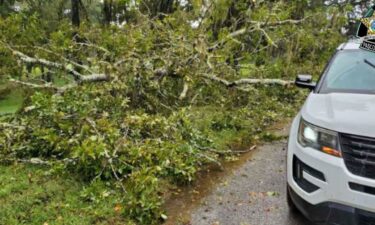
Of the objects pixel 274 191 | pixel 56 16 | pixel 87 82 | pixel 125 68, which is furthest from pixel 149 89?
pixel 56 16

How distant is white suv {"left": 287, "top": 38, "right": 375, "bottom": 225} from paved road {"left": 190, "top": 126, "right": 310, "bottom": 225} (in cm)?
79

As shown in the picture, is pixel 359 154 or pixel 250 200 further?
pixel 250 200

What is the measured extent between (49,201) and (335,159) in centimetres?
300

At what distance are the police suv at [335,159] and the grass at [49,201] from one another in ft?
6.30

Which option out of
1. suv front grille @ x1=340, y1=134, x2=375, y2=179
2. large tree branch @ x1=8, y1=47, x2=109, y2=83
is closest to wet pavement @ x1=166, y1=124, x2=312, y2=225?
suv front grille @ x1=340, y1=134, x2=375, y2=179

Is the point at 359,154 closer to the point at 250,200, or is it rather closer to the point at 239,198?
the point at 250,200

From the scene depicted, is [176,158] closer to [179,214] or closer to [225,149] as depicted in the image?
[179,214]

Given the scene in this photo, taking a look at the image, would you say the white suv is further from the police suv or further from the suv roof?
the suv roof

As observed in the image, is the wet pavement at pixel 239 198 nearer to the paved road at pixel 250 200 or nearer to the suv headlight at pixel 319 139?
the paved road at pixel 250 200

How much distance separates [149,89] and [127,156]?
2.45 metres

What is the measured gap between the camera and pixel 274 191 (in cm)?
463

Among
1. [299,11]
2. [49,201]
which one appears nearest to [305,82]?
[49,201]

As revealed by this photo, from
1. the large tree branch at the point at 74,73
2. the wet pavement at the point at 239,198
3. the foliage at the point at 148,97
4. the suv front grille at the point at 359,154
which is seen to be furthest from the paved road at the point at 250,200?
the large tree branch at the point at 74,73

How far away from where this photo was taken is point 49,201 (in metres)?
4.09
